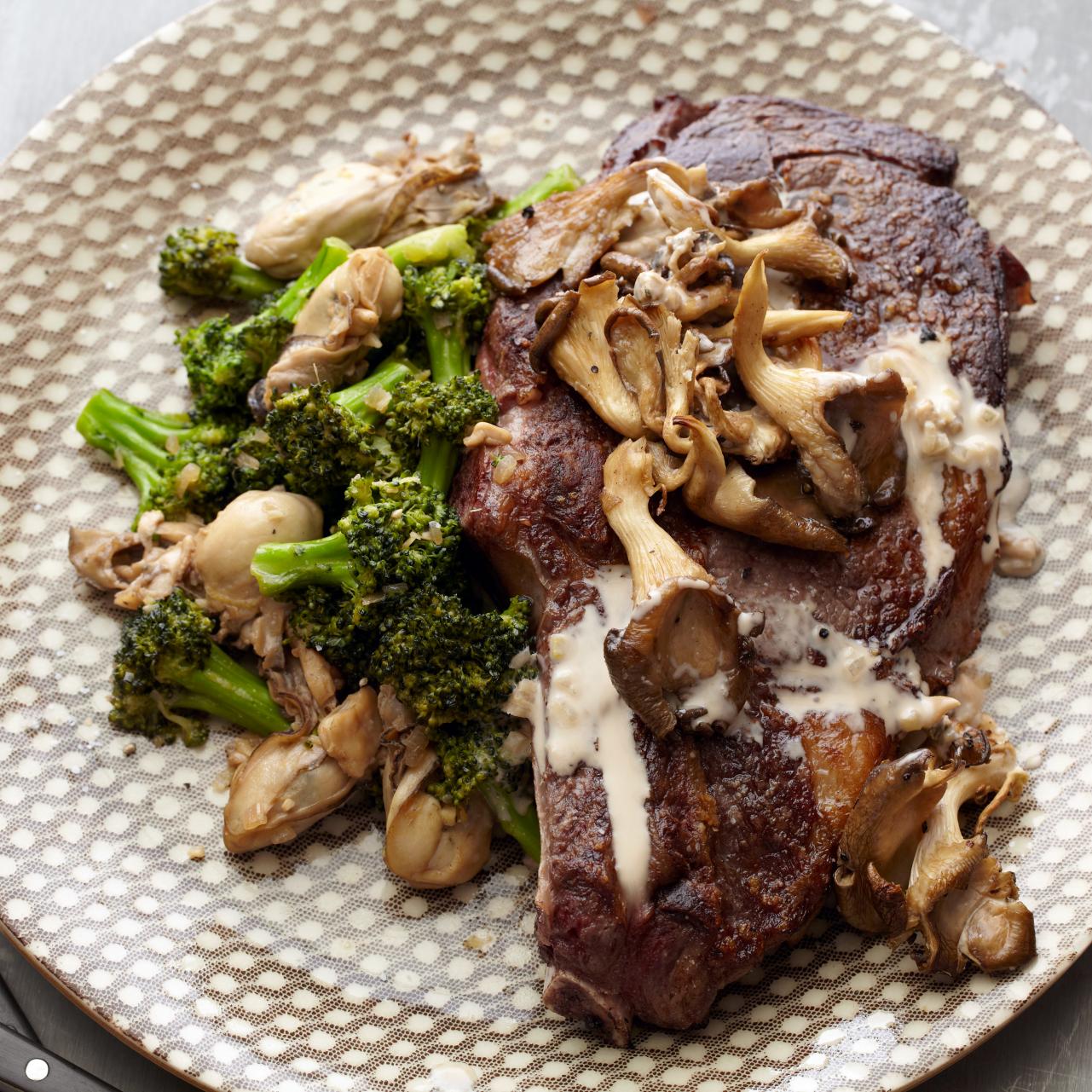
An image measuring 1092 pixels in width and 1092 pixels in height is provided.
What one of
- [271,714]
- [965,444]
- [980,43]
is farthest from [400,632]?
[980,43]

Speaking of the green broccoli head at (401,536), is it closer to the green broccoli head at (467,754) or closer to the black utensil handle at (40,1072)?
the green broccoli head at (467,754)

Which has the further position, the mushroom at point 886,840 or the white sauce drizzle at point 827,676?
the white sauce drizzle at point 827,676

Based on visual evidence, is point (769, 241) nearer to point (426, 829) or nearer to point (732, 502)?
point (732, 502)

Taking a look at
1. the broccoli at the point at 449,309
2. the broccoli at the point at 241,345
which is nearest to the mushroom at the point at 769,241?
the broccoli at the point at 449,309

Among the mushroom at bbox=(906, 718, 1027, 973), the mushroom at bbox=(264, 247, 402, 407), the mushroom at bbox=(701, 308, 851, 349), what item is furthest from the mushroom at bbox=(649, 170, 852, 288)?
the mushroom at bbox=(906, 718, 1027, 973)

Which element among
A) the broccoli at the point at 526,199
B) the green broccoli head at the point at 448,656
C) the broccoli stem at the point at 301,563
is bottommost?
the green broccoli head at the point at 448,656

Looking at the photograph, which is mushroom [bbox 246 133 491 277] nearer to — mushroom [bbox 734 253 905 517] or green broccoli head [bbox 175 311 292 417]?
green broccoli head [bbox 175 311 292 417]

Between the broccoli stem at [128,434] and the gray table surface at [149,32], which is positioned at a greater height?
the gray table surface at [149,32]
